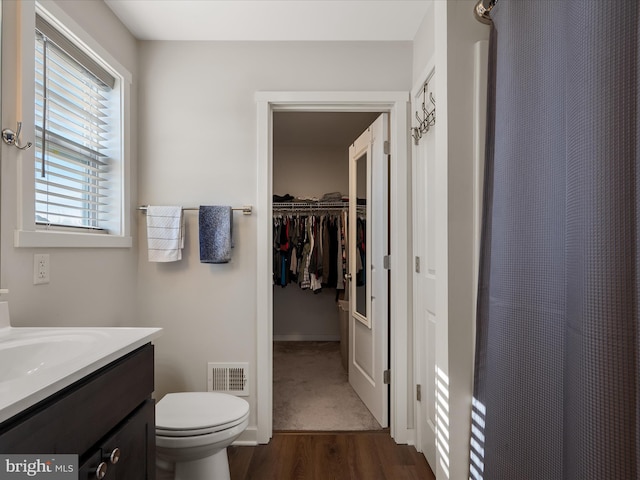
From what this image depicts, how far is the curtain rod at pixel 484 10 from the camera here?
0.91 metres

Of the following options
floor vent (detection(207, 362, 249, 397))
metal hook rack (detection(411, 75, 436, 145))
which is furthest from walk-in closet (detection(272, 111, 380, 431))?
metal hook rack (detection(411, 75, 436, 145))

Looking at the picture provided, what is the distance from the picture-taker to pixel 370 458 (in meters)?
2.07

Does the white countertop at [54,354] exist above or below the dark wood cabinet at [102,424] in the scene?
above

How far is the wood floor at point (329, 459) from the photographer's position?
6.29 ft

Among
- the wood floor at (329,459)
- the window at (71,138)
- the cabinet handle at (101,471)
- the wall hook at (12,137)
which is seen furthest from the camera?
the wood floor at (329,459)

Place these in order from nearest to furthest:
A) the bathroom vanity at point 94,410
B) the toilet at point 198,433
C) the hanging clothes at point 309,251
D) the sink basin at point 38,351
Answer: the bathroom vanity at point 94,410 → the sink basin at point 38,351 → the toilet at point 198,433 → the hanging clothes at point 309,251

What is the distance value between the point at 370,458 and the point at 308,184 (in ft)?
11.0

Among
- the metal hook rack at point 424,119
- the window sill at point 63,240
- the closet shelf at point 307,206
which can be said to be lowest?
the window sill at point 63,240

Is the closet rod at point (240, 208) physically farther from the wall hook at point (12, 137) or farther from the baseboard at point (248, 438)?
the baseboard at point (248, 438)

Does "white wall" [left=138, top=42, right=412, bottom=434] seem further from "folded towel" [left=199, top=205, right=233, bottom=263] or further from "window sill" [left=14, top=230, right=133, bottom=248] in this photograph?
"window sill" [left=14, top=230, right=133, bottom=248]

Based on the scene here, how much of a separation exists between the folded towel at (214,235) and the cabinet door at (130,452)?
3.45ft

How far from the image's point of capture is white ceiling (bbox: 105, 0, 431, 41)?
1938 mm

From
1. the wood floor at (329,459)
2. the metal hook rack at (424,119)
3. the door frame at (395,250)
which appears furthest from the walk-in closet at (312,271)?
the metal hook rack at (424,119)

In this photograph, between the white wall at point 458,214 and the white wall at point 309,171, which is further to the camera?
the white wall at point 309,171
